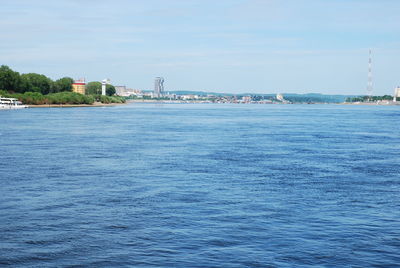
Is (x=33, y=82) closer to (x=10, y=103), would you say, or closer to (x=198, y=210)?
(x=10, y=103)

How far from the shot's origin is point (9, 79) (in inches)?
6767

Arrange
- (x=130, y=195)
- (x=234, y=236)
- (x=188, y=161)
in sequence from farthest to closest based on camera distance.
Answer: (x=188, y=161) < (x=130, y=195) < (x=234, y=236)

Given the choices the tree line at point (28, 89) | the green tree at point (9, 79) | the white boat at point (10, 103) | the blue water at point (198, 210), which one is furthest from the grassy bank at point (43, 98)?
the blue water at point (198, 210)

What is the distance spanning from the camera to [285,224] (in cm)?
1759

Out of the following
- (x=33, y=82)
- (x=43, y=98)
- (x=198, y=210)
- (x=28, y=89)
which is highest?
(x=33, y=82)

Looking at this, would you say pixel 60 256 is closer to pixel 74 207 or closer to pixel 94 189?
pixel 74 207

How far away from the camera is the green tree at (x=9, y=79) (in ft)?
556

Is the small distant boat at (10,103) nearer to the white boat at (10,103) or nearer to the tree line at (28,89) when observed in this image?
the white boat at (10,103)

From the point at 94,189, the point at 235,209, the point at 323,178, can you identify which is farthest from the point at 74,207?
the point at 323,178

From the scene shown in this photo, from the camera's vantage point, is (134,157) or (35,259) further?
(134,157)

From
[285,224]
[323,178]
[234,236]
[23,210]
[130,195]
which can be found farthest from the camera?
[323,178]

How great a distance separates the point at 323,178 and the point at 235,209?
346 inches

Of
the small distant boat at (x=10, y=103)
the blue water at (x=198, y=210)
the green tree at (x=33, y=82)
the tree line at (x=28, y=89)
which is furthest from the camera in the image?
the green tree at (x=33, y=82)

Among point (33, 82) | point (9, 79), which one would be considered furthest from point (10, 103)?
point (33, 82)
